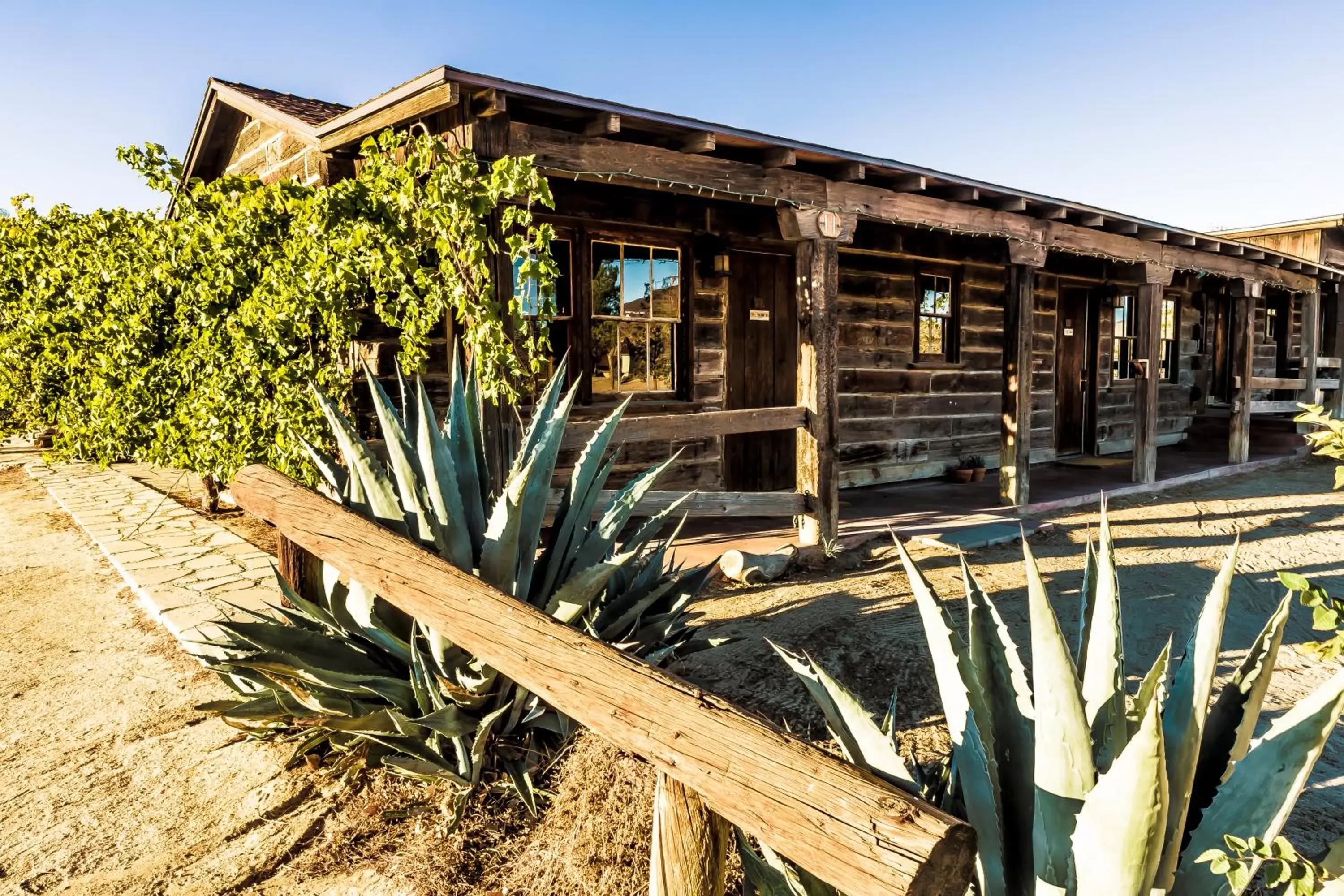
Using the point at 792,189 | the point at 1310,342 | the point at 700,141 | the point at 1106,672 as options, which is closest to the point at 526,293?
the point at 700,141

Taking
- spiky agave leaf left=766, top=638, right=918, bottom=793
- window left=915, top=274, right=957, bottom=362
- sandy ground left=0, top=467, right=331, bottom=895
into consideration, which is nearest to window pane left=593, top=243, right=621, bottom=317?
sandy ground left=0, top=467, right=331, bottom=895

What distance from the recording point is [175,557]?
20.9 ft

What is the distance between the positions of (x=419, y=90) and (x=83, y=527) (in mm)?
5930

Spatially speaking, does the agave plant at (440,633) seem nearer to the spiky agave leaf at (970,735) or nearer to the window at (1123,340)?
the spiky agave leaf at (970,735)

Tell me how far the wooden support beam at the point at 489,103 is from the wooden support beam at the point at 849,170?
9.69 feet

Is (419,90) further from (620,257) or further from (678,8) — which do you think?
(678,8)

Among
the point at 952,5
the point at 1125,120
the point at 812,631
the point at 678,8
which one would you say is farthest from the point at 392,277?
the point at 1125,120

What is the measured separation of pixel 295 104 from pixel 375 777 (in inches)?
291

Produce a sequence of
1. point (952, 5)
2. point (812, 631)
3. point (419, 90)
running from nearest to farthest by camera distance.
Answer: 1. point (419, 90)
2. point (812, 631)
3. point (952, 5)

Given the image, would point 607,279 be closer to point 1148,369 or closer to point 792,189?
point 792,189

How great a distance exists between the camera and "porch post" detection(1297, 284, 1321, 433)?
12875mm

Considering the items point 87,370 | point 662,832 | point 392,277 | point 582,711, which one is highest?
point 392,277

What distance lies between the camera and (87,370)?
23.0 feet

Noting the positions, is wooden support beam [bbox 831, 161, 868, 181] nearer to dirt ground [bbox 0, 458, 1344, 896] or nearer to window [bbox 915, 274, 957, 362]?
dirt ground [bbox 0, 458, 1344, 896]
